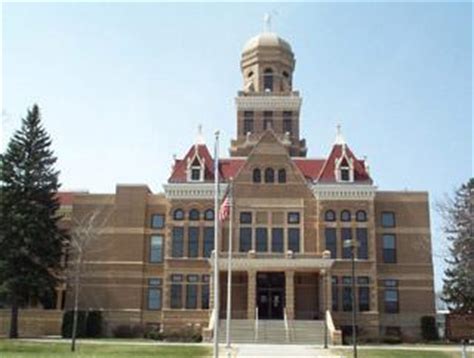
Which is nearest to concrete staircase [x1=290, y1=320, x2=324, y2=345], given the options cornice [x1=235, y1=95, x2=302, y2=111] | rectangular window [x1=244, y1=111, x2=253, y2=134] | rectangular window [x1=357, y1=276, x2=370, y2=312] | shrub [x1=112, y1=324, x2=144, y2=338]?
rectangular window [x1=357, y1=276, x2=370, y2=312]

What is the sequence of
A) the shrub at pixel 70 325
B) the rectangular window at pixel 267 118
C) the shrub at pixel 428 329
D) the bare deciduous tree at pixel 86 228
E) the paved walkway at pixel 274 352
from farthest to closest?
the rectangular window at pixel 267 118 < the bare deciduous tree at pixel 86 228 < the shrub at pixel 428 329 < the shrub at pixel 70 325 < the paved walkway at pixel 274 352

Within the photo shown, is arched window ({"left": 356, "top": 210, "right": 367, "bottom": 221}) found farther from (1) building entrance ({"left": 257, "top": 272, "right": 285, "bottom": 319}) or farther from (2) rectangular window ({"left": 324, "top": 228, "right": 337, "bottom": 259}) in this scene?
(1) building entrance ({"left": 257, "top": 272, "right": 285, "bottom": 319})

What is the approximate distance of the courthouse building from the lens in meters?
51.8

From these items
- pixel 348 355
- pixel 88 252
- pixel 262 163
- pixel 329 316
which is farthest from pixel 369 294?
pixel 88 252

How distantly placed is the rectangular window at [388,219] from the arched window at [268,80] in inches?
673

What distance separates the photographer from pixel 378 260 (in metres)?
54.0

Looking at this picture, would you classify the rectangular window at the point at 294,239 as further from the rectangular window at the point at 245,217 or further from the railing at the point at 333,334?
the railing at the point at 333,334

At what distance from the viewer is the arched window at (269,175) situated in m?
54.4

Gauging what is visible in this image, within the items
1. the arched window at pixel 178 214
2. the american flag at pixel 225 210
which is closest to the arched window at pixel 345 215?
the arched window at pixel 178 214

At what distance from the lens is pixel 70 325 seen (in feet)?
162

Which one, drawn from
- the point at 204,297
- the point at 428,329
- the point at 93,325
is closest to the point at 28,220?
the point at 93,325

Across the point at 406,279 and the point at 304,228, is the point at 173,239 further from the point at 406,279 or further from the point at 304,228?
the point at 406,279

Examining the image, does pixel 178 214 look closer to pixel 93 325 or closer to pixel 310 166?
→ pixel 93 325

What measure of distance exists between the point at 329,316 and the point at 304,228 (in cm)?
912
